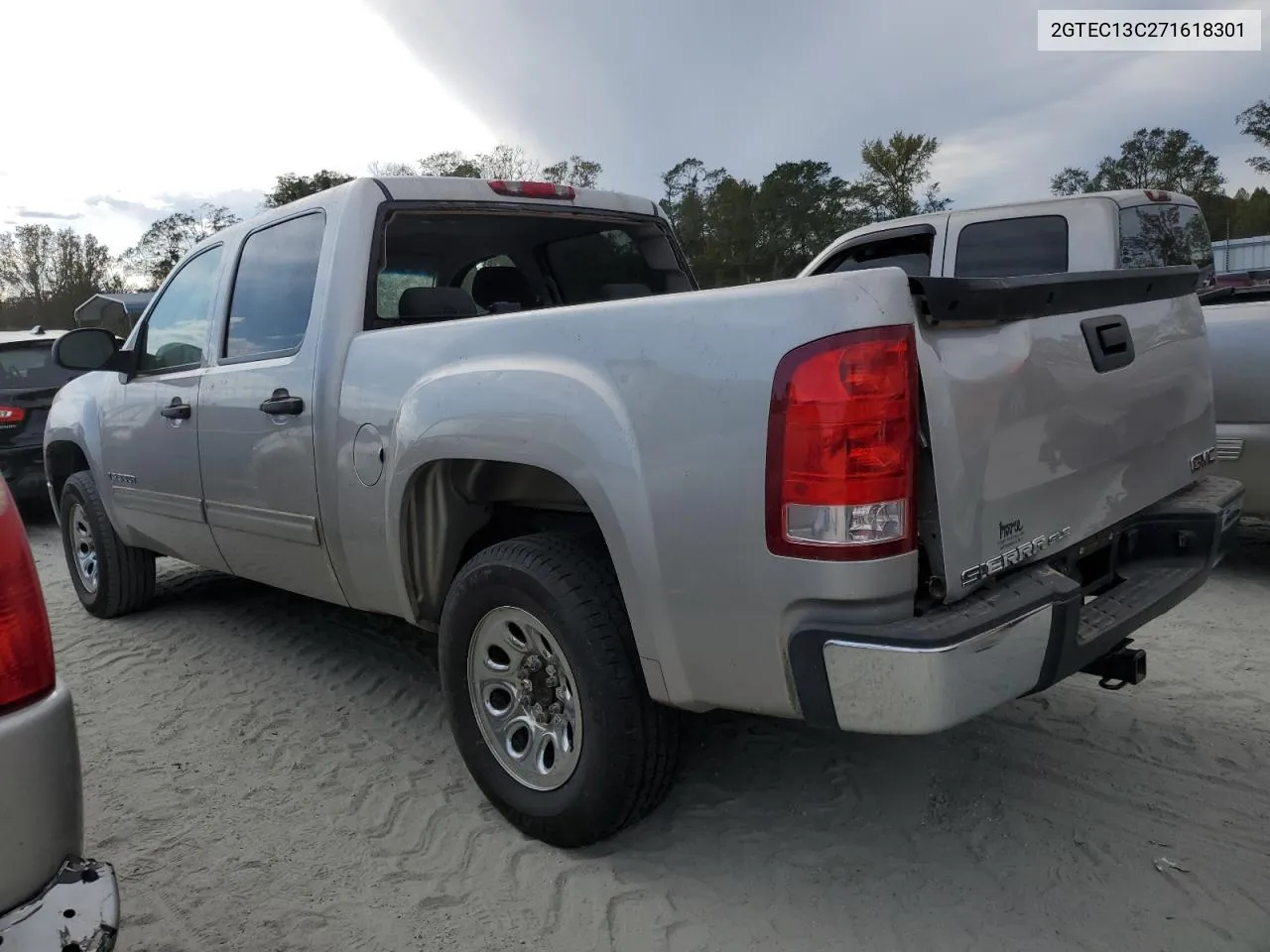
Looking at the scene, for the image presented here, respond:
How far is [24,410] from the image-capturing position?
816 centimetres

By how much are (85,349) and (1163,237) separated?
579 cm

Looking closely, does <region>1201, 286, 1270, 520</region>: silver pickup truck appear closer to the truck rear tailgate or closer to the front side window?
the truck rear tailgate

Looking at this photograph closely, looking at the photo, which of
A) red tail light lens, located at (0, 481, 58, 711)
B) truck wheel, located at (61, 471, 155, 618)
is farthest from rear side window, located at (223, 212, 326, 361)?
red tail light lens, located at (0, 481, 58, 711)

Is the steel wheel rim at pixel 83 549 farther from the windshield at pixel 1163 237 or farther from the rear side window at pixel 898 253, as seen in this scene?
the windshield at pixel 1163 237

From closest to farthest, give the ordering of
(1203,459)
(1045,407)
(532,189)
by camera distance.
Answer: (1045,407) < (1203,459) < (532,189)

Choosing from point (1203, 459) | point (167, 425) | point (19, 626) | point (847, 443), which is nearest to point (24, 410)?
point (167, 425)

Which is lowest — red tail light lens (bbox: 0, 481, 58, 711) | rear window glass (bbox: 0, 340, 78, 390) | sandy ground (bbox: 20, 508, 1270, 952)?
sandy ground (bbox: 20, 508, 1270, 952)

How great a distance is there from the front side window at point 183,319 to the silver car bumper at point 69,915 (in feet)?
9.41

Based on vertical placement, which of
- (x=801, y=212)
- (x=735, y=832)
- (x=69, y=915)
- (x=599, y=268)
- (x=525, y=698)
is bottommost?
(x=735, y=832)

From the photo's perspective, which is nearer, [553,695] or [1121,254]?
[553,695]

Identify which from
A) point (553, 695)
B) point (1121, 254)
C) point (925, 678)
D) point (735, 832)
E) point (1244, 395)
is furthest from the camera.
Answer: point (1121, 254)

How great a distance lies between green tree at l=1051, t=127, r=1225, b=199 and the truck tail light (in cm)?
4341

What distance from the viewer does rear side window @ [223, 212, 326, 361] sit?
3484mm

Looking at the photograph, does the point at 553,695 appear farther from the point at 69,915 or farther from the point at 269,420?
the point at 269,420
